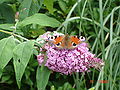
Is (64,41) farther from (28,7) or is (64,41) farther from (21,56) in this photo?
(28,7)

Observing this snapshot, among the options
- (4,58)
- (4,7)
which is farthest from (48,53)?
(4,7)

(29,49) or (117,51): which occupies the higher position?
(29,49)

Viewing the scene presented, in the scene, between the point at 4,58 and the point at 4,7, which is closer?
the point at 4,58

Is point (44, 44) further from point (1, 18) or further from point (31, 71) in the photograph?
point (31, 71)

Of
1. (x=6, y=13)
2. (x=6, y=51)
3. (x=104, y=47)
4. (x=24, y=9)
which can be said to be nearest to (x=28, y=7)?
(x=24, y=9)

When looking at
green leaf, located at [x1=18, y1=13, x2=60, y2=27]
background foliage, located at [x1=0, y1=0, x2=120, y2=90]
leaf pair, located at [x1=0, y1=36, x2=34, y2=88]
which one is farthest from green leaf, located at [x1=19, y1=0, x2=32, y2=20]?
leaf pair, located at [x1=0, y1=36, x2=34, y2=88]

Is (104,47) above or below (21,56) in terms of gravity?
below

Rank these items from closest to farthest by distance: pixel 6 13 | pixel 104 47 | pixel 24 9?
pixel 24 9 → pixel 6 13 → pixel 104 47
